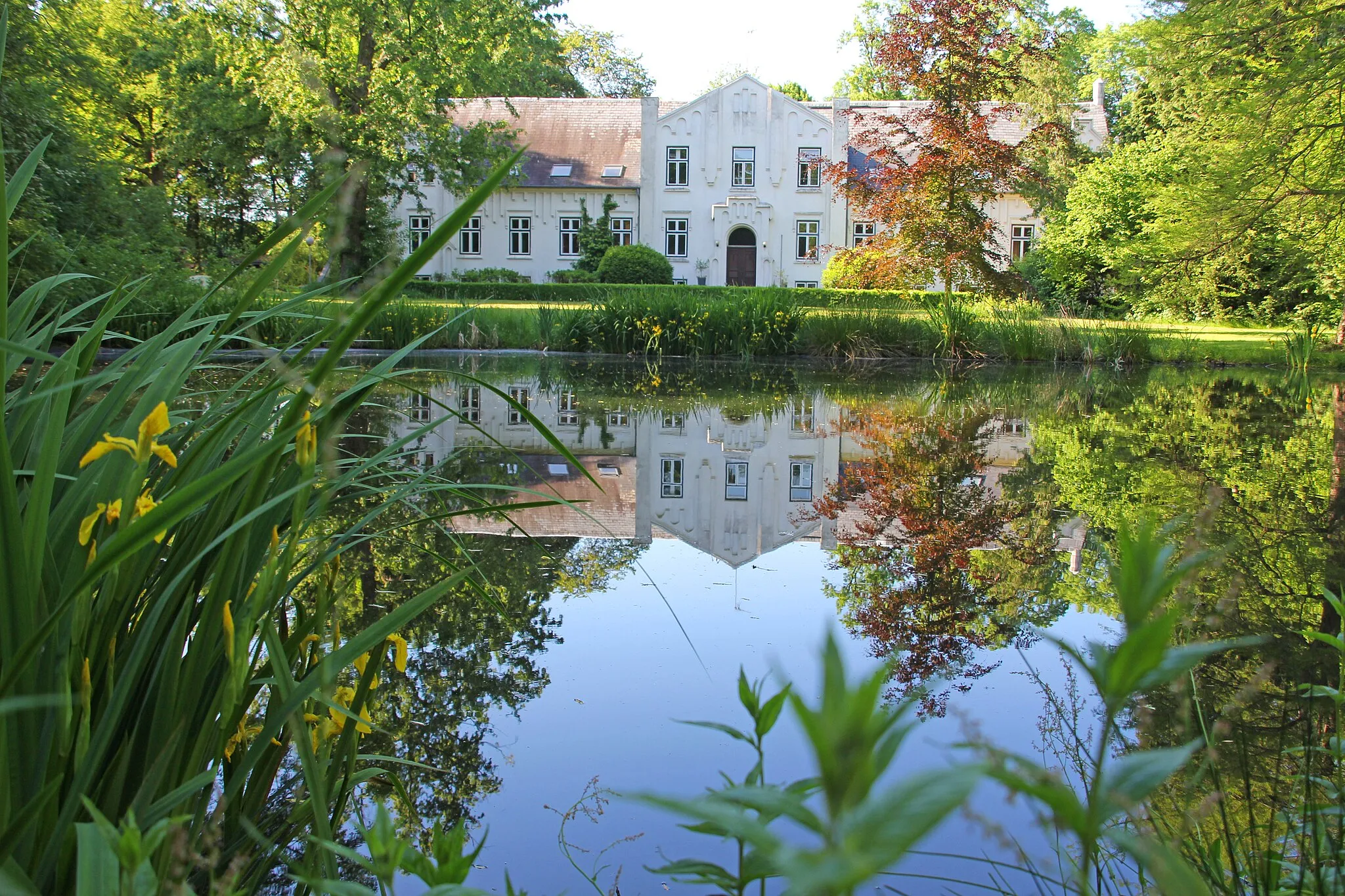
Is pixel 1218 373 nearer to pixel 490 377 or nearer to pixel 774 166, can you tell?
pixel 490 377

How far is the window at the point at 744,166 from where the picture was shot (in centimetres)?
2944

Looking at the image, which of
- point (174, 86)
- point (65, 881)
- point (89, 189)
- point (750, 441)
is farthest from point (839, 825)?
point (174, 86)

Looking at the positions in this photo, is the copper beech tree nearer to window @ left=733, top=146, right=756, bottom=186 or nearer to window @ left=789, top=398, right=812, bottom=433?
window @ left=789, top=398, right=812, bottom=433

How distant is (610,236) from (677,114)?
405cm

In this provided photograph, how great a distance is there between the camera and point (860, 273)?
19.3 meters

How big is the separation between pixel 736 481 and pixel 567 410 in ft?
7.98

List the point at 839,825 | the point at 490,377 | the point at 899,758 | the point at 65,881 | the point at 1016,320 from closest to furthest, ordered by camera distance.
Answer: the point at 839,825 → the point at 65,881 → the point at 899,758 → the point at 490,377 → the point at 1016,320

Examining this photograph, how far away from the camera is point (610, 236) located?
2866 centimetres

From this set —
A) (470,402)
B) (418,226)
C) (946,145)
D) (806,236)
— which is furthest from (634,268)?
(470,402)

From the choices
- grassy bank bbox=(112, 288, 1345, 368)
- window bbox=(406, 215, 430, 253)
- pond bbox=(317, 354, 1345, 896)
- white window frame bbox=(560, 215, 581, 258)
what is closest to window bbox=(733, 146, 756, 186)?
white window frame bbox=(560, 215, 581, 258)

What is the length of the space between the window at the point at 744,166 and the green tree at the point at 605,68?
62.0 feet

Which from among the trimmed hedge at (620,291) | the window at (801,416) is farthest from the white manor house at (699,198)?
the window at (801,416)

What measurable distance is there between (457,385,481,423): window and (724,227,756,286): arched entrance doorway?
71.2ft

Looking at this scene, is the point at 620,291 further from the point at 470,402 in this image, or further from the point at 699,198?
the point at 470,402
